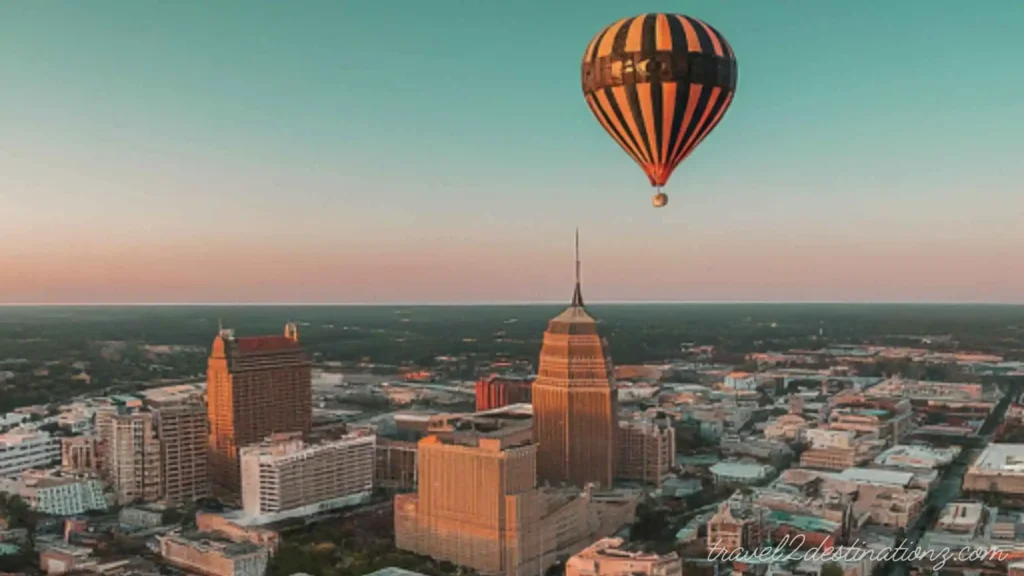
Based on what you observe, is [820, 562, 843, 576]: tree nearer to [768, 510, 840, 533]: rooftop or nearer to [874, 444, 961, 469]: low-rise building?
[768, 510, 840, 533]: rooftop

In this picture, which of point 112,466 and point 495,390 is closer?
point 112,466

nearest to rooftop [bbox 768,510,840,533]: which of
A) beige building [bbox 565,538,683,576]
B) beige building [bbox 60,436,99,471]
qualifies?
beige building [bbox 565,538,683,576]

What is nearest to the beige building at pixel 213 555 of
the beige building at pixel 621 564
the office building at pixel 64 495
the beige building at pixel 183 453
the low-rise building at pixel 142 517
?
the low-rise building at pixel 142 517

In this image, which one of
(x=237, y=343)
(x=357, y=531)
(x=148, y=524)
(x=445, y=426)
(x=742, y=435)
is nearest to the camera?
(x=357, y=531)

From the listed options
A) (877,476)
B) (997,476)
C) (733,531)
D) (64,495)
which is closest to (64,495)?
(64,495)

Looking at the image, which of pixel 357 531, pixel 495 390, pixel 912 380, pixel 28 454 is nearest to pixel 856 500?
pixel 357 531

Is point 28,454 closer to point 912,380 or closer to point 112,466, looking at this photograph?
point 112,466

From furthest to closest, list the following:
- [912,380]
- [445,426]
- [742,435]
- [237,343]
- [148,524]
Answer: [912,380]
[742,435]
[237,343]
[445,426]
[148,524]
